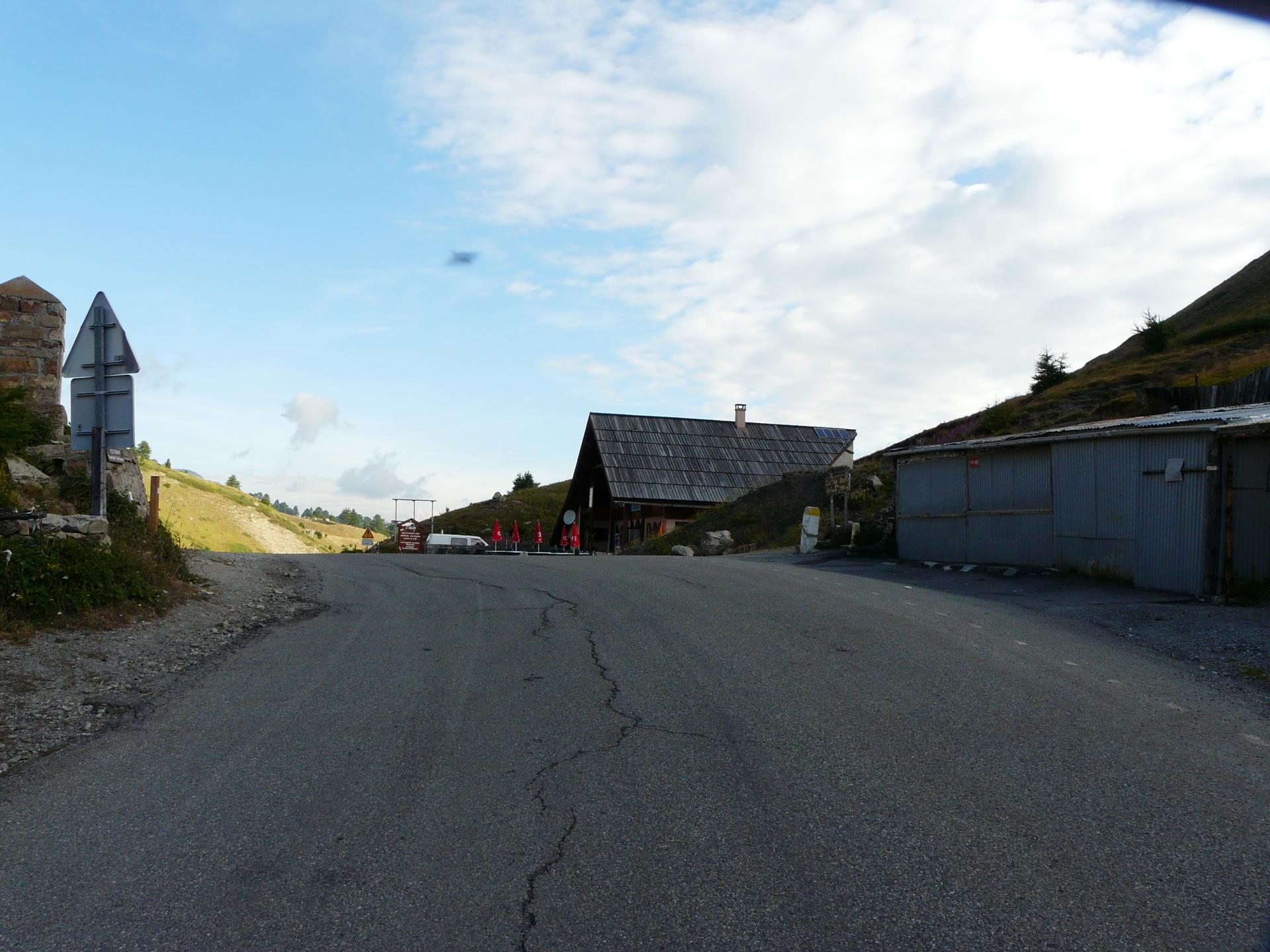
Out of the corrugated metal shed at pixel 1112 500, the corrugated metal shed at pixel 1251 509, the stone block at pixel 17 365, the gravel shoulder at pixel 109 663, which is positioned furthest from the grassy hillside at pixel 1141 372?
the stone block at pixel 17 365

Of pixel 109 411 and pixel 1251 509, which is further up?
pixel 109 411

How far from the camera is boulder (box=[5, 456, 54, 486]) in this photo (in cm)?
1123

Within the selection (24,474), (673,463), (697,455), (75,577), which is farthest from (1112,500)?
(697,455)

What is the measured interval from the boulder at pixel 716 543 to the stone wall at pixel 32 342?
67.6ft

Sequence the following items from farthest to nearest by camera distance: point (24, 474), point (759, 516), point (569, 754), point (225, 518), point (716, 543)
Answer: point (225, 518) < point (759, 516) < point (716, 543) < point (24, 474) < point (569, 754)

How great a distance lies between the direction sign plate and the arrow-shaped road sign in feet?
0.29

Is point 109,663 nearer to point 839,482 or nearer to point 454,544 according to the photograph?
point 839,482

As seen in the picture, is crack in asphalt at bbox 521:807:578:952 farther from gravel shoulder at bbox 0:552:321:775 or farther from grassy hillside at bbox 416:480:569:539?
grassy hillside at bbox 416:480:569:539

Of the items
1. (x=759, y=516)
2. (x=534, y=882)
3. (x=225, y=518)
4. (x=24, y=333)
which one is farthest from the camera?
(x=225, y=518)

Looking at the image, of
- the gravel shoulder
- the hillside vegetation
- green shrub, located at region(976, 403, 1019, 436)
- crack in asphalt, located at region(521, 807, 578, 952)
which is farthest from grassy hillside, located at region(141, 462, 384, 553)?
crack in asphalt, located at region(521, 807, 578, 952)

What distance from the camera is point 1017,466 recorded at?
18453mm

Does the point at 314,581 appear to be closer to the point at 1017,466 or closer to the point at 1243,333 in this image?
the point at 1017,466

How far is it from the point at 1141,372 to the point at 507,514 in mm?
37728

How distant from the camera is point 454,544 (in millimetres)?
38750
